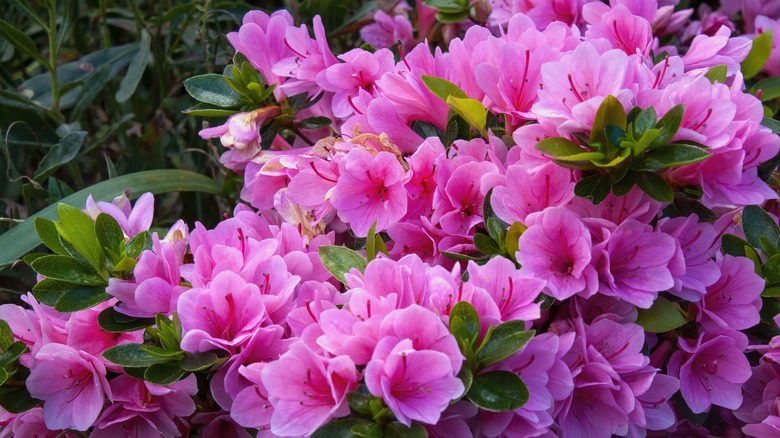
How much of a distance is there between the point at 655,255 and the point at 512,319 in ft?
0.64

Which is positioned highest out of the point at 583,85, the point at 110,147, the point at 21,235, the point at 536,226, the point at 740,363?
the point at 583,85

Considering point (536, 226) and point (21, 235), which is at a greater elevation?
point (536, 226)

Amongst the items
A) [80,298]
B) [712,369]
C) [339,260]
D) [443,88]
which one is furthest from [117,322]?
[712,369]

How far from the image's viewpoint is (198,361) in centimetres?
78

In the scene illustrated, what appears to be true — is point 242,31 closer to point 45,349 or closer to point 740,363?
point 45,349

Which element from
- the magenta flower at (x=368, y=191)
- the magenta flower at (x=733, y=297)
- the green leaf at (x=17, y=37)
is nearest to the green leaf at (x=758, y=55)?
the magenta flower at (x=733, y=297)

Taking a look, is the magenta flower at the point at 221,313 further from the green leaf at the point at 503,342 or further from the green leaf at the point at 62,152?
the green leaf at the point at 62,152

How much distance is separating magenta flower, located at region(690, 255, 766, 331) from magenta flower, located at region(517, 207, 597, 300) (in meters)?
0.21

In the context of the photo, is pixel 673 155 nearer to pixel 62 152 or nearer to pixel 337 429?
pixel 337 429

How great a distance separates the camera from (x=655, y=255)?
81cm

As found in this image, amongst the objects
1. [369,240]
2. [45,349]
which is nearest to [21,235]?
[45,349]

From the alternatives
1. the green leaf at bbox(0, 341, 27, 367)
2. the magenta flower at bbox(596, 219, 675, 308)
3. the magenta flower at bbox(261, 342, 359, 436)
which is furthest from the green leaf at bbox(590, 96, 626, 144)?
the green leaf at bbox(0, 341, 27, 367)

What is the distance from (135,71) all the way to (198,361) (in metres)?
0.95

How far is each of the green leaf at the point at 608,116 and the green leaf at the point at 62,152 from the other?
38.9 inches
